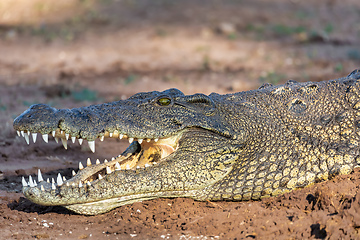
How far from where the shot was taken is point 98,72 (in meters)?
11.5

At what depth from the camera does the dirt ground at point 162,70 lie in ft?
12.4

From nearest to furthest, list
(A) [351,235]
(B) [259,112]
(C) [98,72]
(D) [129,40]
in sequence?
(A) [351,235] → (B) [259,112] → (C) [98,72] → (D) [129,40]

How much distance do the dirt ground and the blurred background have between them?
4cm

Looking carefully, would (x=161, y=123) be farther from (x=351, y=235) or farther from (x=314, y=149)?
(x=351, y=235)

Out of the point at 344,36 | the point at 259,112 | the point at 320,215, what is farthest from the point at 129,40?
the point at 320,215

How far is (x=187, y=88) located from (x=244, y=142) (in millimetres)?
5710

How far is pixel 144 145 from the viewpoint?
14.5 ft

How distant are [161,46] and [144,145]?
29.9 feet

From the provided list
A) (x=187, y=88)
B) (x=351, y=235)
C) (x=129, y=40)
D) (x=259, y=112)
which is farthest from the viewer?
(x=129, y=40)

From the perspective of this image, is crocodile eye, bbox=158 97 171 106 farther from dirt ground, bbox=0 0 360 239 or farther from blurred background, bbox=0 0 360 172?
blurred background, bbox=0 0 360 172

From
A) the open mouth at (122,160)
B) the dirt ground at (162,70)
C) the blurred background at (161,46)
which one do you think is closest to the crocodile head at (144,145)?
the open mouth at (122,160)

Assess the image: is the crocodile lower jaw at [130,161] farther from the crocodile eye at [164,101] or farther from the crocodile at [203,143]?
the crocodile eye at [164,101]

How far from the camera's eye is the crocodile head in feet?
12.7

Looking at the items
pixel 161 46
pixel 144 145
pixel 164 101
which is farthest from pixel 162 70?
pixel 164 101
